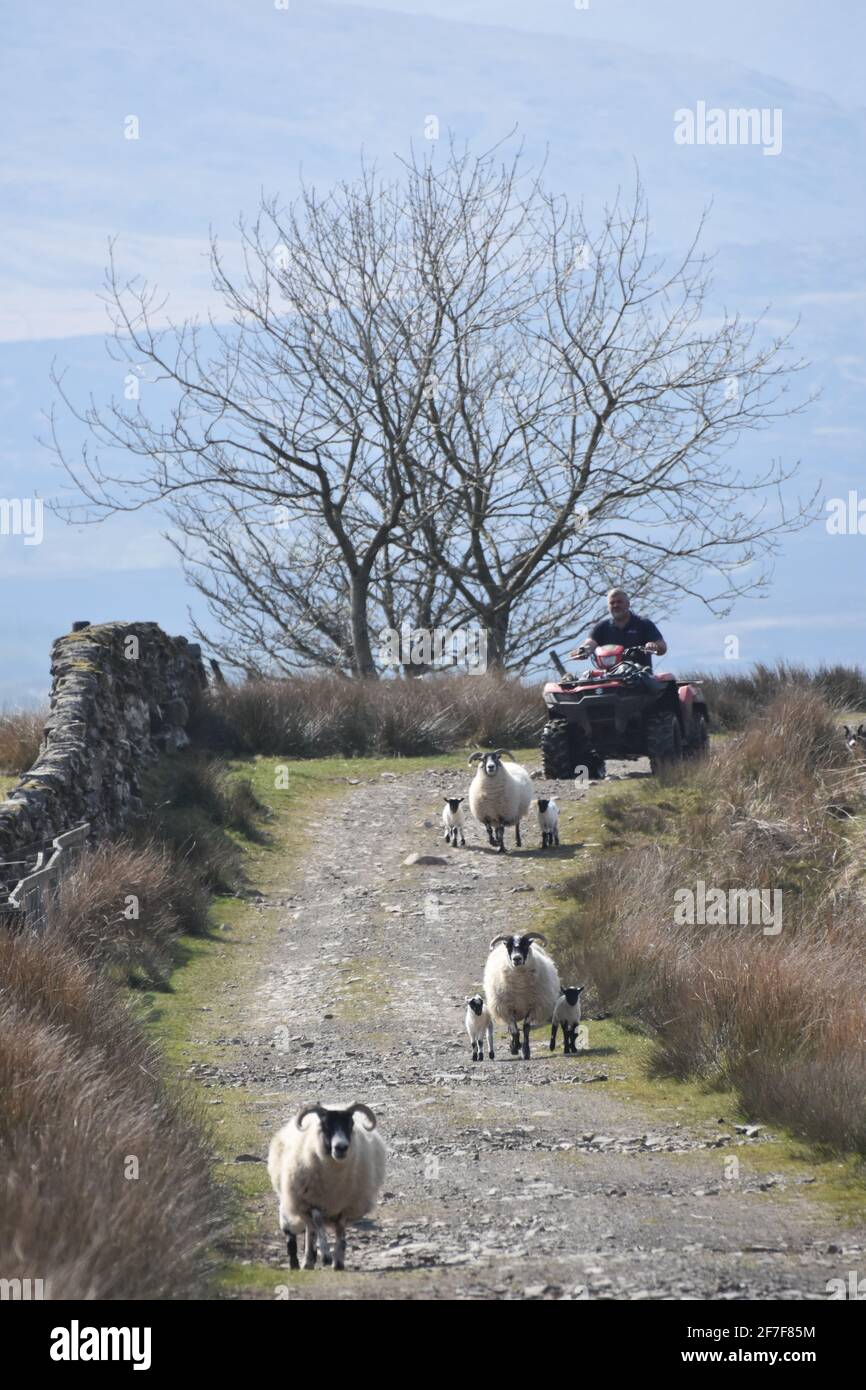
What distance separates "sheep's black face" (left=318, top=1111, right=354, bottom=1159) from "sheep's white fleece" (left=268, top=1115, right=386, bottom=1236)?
0.09 metres

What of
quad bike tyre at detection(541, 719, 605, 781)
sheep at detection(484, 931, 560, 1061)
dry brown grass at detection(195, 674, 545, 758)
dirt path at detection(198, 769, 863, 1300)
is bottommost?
dirt path at detection(198, 769, 863, 1300)

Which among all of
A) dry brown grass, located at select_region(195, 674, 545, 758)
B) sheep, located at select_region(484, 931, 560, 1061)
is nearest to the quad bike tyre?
dry brown grass, located at select_region(195, 674, 545, 758)

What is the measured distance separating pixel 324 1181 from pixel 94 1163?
1.20m

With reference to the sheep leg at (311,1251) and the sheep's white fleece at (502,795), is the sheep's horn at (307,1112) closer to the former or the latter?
the sheep leg at (311,1251)

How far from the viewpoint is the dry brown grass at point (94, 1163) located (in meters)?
5.64

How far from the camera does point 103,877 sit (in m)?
15.6

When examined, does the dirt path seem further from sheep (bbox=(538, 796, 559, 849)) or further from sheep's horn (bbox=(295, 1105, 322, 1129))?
sheep (bbox=(538, 796, 559, 849))

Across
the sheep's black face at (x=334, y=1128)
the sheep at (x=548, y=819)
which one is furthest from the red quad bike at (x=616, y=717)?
the sheep's black face at (x=334, y=1128)

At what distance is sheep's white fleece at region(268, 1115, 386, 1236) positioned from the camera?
7.27m

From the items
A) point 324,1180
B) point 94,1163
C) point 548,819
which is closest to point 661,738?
point 548,819

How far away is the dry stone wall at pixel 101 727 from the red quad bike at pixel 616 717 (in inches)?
217

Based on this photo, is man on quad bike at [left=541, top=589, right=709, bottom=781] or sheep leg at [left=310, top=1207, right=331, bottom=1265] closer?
sheep leg at [left=310, top=1207, right=331, bottom=1265]

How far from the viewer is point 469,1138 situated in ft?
30.7

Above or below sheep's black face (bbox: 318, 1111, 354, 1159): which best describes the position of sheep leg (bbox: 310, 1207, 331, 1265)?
below
